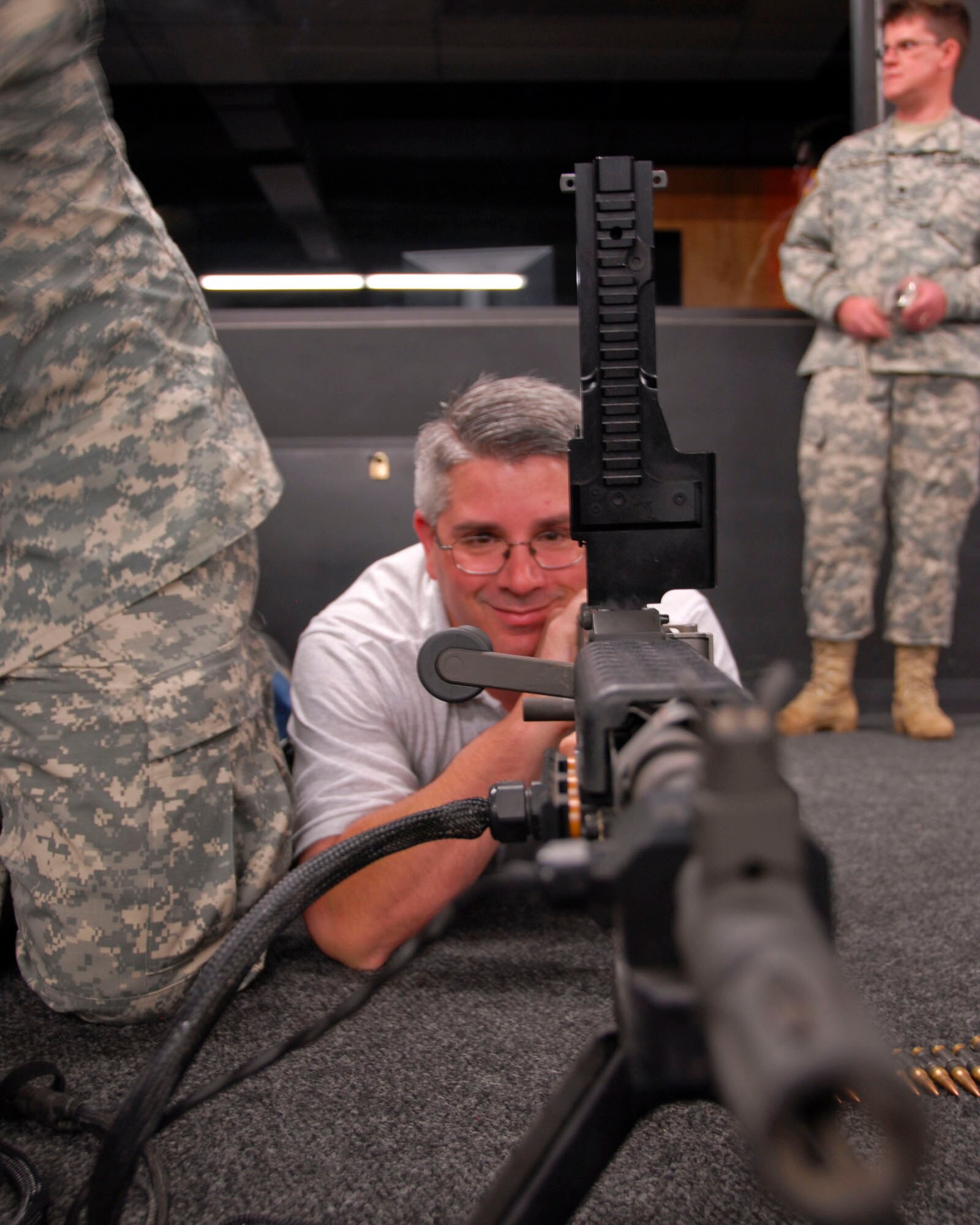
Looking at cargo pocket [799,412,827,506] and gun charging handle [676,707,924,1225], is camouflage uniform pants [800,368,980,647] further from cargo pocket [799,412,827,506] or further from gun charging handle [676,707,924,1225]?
gun charging handle [676,707,924,1225]

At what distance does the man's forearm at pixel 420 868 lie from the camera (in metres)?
0.93

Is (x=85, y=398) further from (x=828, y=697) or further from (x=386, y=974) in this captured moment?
(x=828, y=697)

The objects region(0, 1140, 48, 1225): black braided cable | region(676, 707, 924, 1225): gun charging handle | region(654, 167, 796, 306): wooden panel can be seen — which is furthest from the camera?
region(654, 167, 796, 306): wooden panel

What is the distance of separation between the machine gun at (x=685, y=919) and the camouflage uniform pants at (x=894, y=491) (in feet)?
5.91

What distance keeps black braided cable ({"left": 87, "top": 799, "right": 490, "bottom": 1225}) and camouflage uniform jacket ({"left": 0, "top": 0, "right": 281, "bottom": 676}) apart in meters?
0.44

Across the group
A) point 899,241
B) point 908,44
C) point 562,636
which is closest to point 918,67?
point 908,44

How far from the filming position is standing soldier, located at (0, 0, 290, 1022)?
89cm

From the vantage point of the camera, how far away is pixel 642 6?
278 cm

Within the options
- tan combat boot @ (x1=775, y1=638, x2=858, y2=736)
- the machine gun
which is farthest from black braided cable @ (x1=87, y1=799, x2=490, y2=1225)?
tan combat boot @ (x1=775, y1=638, x2=858, y2=736)

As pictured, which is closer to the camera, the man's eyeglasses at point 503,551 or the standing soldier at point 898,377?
the man's eyeglasses at point 503,551

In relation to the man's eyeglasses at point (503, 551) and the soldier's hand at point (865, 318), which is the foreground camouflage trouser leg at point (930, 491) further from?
the man's eyeglasses at point (503, 551)

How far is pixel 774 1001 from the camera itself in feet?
0.63

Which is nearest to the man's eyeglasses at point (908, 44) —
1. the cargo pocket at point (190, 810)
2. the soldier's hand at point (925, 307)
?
the soldier's hand at point (925, 307)

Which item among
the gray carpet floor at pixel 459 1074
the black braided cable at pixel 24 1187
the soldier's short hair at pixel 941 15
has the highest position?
the soldier's short hair at pixel 941 15
